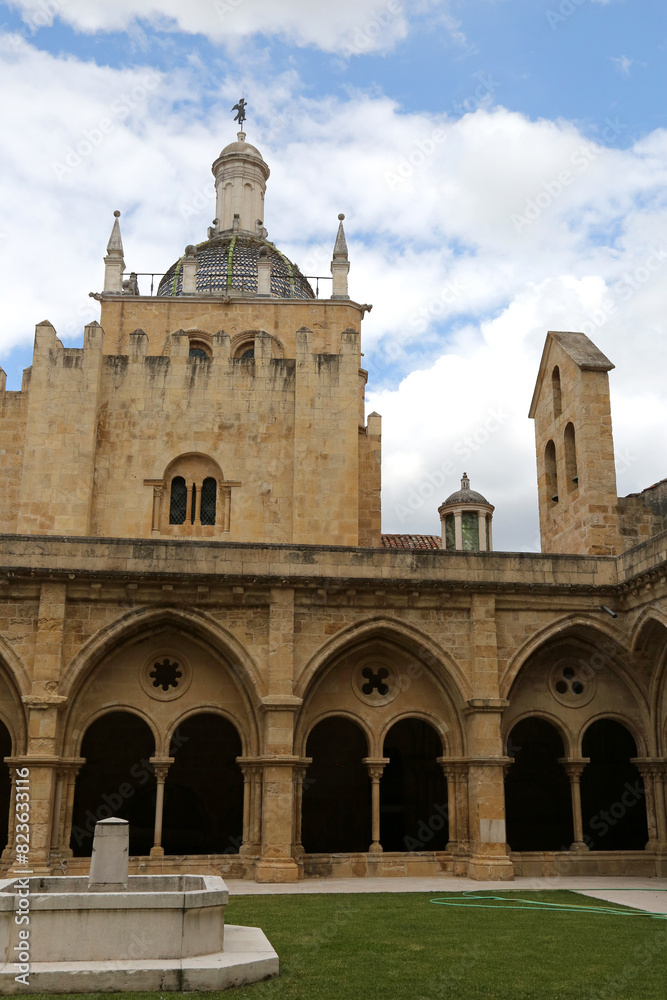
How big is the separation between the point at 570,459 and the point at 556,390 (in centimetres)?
181

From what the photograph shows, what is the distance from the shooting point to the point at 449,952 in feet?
27.2

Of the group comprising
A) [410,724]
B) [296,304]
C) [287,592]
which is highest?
[296,304]

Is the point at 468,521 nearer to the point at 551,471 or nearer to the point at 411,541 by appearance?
the point at 411,541

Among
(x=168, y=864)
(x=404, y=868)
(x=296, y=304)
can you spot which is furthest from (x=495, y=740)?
(x=296, y=304)

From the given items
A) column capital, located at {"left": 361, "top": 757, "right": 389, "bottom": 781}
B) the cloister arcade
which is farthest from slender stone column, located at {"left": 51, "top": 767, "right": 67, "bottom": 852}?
column capital, located at {"left": 361, "top": 757, "right": 389, "bottom": 781}

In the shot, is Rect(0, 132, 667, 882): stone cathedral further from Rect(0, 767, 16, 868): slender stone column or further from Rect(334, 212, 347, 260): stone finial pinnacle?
Rect(334, 212, 347, 260): stone finial pinnacle

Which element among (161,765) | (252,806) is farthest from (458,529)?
(161,765)

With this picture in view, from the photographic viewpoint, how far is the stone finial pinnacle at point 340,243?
27.8m

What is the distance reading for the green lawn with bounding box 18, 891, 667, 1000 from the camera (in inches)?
272

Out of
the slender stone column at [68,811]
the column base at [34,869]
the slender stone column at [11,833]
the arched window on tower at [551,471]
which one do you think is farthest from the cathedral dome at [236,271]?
the column base at [34,869]

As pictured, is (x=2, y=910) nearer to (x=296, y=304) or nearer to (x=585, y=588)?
(x=585, y=588)

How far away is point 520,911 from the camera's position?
11.0 meters

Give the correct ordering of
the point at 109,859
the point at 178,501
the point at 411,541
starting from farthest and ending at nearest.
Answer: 1. the point at 411,541
2. the point at 178,501
3. the point at 109,859

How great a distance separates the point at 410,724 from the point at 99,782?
20.8 feet
